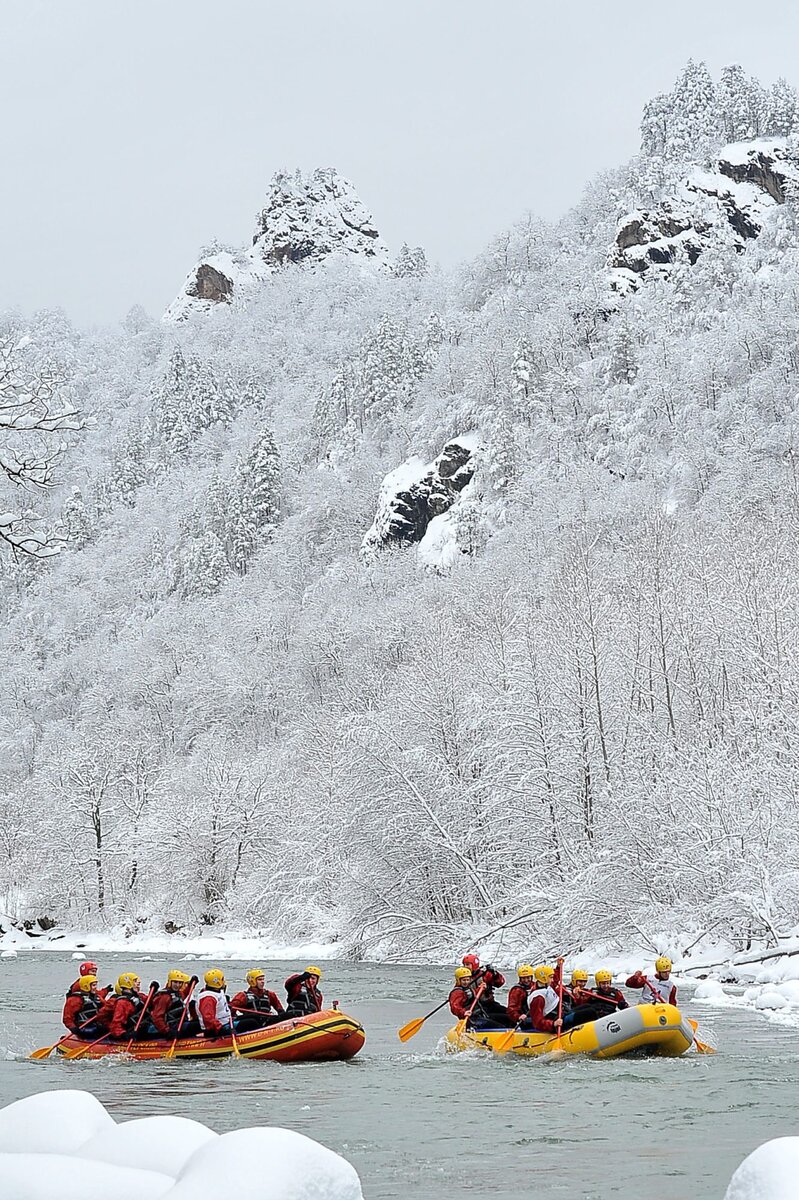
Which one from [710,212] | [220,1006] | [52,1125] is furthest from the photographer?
[710,212]

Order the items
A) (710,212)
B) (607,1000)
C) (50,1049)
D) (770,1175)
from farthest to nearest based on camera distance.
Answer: (710,212) → (50,1049) → (607,1000) → (770,1175)

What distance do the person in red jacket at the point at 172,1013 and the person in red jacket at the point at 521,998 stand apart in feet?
14.9

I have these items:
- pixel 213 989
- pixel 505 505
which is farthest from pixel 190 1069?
pixel 505 505

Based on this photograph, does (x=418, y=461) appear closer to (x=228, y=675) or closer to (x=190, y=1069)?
(x=228, y=675)

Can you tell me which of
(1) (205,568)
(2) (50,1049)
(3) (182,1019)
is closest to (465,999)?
(3) (182,1019)

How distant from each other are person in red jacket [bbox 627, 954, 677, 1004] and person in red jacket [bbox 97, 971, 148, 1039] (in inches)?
282

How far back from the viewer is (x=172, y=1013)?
59.7 feet

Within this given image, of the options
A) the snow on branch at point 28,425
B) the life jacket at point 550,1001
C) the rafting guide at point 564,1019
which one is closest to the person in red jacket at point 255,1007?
the rafting guide at point 564,1019

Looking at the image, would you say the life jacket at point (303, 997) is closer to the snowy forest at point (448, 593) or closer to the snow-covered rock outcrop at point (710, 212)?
the snowy forest at point (448, 593)

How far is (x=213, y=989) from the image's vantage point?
58.8 ft

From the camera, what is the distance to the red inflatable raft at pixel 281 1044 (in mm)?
16891

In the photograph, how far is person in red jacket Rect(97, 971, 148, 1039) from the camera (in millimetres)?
17953

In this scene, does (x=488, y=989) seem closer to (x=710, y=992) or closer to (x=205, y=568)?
(x=710, y=992)

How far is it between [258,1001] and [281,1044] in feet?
4.32
